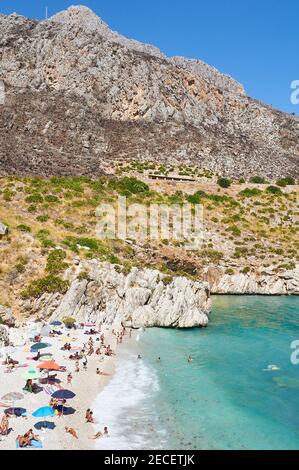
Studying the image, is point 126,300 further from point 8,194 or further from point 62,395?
point 8,194

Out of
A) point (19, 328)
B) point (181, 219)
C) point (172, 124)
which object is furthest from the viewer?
point (172, 124)

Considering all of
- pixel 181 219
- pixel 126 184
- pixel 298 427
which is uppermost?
pixel 126 184

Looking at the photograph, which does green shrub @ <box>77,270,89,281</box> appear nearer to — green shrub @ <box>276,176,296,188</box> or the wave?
the wave

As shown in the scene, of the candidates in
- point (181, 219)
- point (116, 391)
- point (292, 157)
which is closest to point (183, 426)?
point (116, 391)

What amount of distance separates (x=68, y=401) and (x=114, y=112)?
10554cm

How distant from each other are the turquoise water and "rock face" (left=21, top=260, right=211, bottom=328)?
1.87 m

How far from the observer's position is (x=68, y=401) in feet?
95.6

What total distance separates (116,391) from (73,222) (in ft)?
131

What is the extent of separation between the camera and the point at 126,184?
3511 inches

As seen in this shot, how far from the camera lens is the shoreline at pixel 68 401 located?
23891mm

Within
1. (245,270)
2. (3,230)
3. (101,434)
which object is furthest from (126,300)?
(245,270)

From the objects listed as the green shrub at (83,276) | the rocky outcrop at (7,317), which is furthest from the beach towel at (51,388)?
the green shrub at (83,276)

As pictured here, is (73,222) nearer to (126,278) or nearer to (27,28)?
(126,278)

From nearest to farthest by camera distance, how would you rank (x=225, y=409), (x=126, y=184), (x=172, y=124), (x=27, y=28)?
(x=225, y=409), (x=126, y=184), (x=172, y=124), (x=27, y=28)
